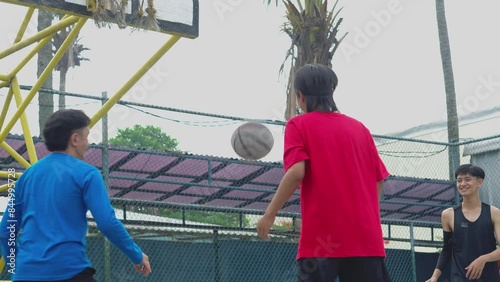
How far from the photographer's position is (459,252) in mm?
7230

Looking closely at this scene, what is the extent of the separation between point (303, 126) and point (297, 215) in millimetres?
8987

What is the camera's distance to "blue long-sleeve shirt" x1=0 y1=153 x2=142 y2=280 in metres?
4.09

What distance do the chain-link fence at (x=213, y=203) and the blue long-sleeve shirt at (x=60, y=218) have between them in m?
6.22

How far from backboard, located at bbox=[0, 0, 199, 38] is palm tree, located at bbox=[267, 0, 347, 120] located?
9868 mm

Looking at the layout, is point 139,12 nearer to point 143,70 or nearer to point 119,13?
point 119,13

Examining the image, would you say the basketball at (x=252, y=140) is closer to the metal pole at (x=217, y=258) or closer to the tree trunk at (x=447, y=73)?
the metal pole at (x=217, y=258)

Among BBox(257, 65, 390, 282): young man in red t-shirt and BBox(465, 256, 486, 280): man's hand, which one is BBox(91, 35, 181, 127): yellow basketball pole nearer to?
BBox(465, 256, 486, 280): man's hand

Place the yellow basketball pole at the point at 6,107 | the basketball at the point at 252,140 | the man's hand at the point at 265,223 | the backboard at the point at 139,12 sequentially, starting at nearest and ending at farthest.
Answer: the man's hand at the point at 265,223 → the backboard at the point at 139,12 → the yellow basketball pole at the point at 6,107 → the basketball at the point at 252,140

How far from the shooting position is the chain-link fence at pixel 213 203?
1116 cm

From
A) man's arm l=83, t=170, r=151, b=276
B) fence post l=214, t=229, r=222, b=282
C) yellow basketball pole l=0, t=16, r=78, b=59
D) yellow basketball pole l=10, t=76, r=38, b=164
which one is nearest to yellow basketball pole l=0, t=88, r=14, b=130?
yellow basketball pole l=10, t=76, r=38, b=164

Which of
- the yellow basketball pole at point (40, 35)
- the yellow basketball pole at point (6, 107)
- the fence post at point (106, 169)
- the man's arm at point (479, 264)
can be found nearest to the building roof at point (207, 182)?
the fence post at point (106, 169)

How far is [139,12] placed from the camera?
7445 mm

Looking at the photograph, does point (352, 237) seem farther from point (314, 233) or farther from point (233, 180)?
point (233, 180)

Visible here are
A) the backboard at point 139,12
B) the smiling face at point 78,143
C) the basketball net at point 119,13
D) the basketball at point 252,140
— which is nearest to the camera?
the smiling face at point 78,143
